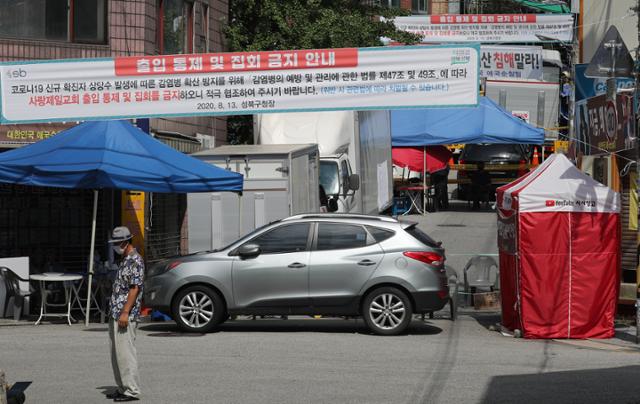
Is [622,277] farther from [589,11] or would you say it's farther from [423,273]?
[589,11]

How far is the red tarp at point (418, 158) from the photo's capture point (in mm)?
32719

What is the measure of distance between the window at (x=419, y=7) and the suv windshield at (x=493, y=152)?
31.0m

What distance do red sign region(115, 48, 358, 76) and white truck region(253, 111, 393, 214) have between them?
202 inches

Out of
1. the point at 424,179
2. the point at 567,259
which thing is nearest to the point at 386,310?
the point at 567,259

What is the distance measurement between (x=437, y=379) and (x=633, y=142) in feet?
19.2

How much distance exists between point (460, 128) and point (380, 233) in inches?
674

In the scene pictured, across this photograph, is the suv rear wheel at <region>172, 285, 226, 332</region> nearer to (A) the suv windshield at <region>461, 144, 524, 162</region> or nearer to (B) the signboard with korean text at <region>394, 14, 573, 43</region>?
(A) the suv windshield at <region>461, 144, 524, 162</region>

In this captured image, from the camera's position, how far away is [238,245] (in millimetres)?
14953

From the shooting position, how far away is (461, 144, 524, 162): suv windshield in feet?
113

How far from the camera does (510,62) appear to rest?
46.7 m

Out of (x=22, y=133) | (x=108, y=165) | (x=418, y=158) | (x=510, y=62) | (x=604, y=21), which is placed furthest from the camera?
(x=510, y=62)

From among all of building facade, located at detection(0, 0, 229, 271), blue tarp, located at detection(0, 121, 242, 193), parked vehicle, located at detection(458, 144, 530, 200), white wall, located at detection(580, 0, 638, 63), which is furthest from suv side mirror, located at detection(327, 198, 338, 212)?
parked vehicle, located at detection(458, 144, 530, 200)

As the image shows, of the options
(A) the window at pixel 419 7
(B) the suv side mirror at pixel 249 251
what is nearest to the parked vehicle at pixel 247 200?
(B) the suv side mirror at pixel 249 251

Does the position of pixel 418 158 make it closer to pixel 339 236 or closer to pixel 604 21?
pixel 604 21
